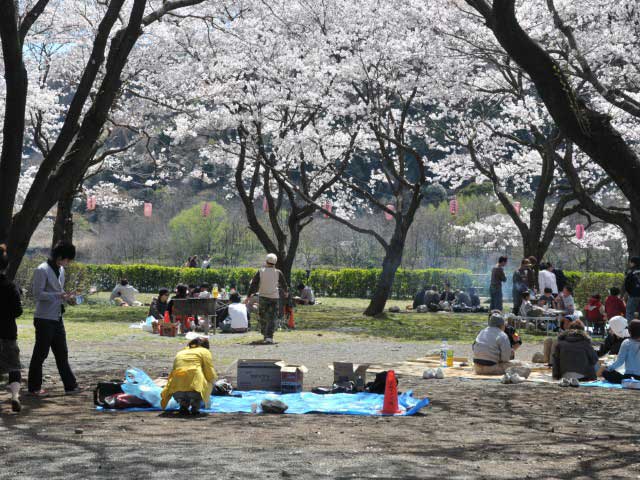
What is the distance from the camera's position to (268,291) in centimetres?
1709

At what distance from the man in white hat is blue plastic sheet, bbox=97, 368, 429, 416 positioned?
637cm

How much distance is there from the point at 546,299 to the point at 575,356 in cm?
983

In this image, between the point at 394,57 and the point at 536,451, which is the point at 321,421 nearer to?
the point at 536,451

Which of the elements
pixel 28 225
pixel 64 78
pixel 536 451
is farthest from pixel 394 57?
pixel 536 451

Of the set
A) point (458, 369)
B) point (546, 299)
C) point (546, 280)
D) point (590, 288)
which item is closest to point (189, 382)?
point (458, 369)

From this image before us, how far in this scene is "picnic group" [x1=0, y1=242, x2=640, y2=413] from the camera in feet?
30.2

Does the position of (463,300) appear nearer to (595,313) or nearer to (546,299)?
(546,299)

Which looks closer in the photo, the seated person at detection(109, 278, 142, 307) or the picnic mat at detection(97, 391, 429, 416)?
the picnic mat at detection(97, 391, 429, 416)

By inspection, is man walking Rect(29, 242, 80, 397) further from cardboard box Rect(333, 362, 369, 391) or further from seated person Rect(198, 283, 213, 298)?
seated person Rect(198, 283, 213, 298)

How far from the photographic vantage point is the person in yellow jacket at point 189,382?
29.7ft

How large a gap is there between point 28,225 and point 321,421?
454cm

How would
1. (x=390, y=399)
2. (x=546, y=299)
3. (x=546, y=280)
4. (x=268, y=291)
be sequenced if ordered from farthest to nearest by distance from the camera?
(x=546, y=280), (x=546, y=299), (x=268, y=291), (x=390, y=399)

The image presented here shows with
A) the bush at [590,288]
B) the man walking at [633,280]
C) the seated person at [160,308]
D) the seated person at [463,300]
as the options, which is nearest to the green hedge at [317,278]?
the seated person at [463,300]

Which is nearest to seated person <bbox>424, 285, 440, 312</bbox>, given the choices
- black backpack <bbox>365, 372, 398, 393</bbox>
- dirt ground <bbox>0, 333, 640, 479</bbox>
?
dirt ground <bbox>0, 333, 640, 479</bbox>
